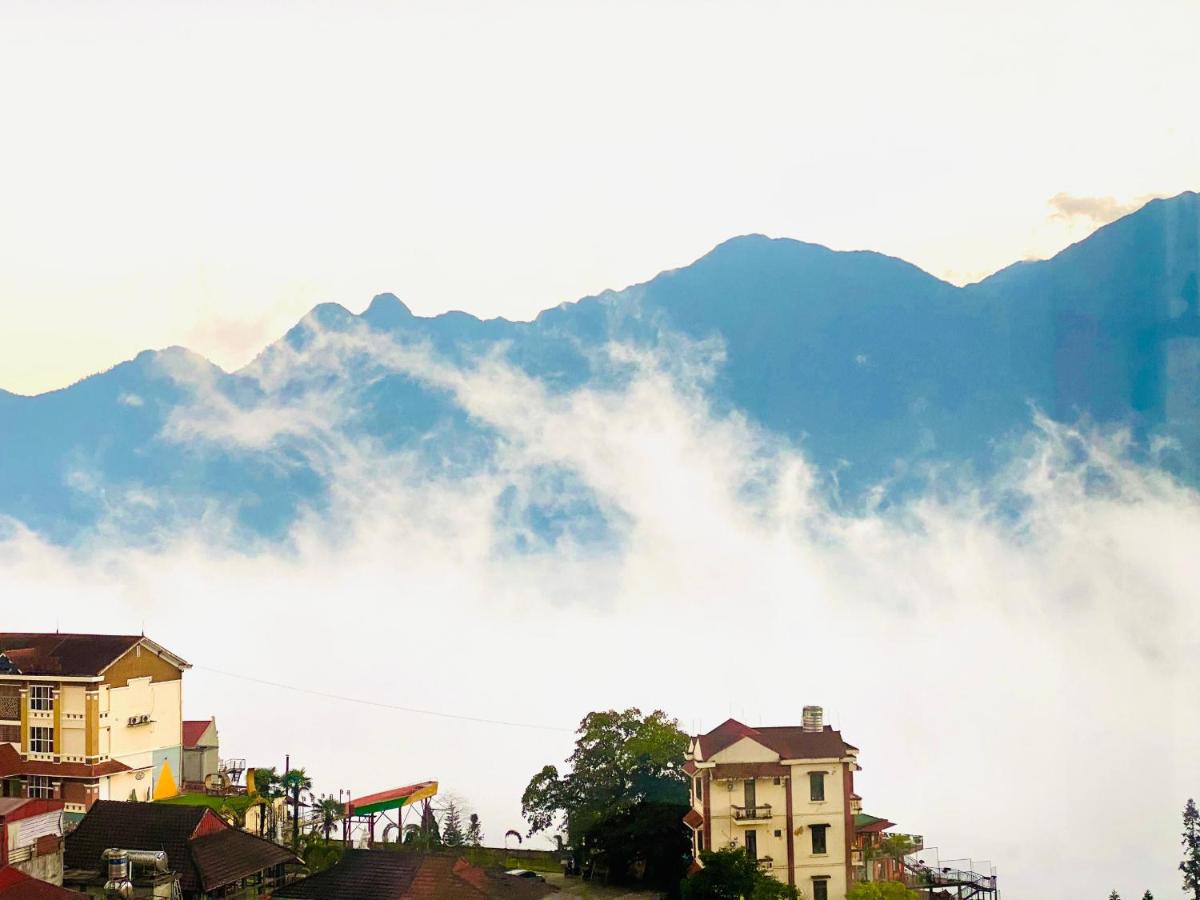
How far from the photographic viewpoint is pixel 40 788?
10297 millimetres

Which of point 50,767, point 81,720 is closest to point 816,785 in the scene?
point 81,720

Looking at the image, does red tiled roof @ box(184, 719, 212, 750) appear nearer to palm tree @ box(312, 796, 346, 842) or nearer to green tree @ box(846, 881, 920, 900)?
palm tree @ box(312, 796, 346, 842)

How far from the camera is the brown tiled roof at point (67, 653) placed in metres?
10.4

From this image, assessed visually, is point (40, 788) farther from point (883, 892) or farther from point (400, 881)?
point (883, 892)

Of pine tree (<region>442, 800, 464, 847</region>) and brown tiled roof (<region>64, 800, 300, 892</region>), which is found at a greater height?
brown tiled roof (<region>64, 800, 300, 892</region>)

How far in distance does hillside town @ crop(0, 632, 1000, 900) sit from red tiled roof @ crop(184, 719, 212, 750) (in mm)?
21

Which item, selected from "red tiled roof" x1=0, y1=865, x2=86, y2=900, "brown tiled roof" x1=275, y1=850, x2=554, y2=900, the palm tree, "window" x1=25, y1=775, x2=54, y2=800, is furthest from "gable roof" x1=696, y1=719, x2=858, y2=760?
"window" x1=25, y1=775, x2=54, y2=800

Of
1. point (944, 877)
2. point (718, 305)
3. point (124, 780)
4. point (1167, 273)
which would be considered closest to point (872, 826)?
point (944, 877)

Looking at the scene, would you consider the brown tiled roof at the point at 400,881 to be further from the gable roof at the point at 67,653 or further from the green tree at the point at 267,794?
the gable roof at the point at 67,653

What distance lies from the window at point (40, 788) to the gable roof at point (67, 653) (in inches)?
38.2

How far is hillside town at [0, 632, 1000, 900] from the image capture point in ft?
25.3

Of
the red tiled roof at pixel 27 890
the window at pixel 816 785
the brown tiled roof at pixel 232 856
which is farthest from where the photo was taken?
the window at pixel 816 785

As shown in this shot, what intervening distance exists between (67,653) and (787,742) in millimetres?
6970

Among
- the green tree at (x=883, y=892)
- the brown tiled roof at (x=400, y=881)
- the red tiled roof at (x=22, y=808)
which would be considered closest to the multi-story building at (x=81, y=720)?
the red tiled roof at (x=22, y=808)
